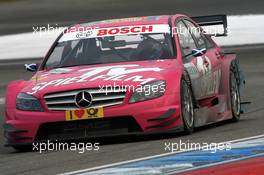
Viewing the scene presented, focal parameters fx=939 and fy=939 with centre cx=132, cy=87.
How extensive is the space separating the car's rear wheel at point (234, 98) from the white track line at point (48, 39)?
1195 centimetres

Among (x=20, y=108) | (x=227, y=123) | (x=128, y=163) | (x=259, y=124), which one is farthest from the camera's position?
(x=227, y=123)

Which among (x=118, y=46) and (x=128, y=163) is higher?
(x=118, y=46)

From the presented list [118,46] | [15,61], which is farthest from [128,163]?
[15,61]

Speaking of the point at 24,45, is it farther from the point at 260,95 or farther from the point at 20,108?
the point at 20,108

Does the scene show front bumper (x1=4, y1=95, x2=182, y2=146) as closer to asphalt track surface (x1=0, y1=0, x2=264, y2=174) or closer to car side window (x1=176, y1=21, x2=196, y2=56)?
asphalt track surface (x1=0, y1=0, x2=264, y2=174)

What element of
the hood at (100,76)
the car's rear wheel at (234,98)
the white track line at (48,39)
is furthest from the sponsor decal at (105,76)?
the white track line at (48,39)

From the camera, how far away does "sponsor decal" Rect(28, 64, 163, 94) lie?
32.3 ft

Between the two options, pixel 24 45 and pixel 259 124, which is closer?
pixel 259 124

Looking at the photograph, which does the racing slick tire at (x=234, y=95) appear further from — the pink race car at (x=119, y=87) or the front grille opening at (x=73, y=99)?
the front grille opening at (x=73, y=99)

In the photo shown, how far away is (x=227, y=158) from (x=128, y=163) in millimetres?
996

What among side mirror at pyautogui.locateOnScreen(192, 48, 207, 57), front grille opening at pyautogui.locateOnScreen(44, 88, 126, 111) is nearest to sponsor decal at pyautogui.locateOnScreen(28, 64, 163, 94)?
front grille opening at pyautogui.locateOnScreen(44, 88, 126, 111)

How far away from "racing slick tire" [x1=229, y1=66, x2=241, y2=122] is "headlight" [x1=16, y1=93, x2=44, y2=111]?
2.94m

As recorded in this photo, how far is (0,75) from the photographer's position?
2202 cm

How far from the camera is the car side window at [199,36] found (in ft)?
38.8
